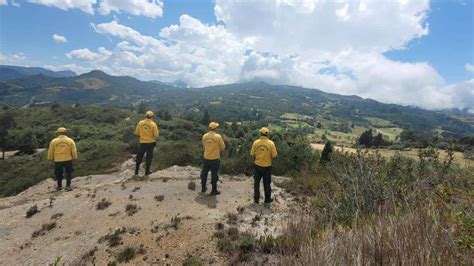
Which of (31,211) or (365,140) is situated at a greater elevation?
(31,211)

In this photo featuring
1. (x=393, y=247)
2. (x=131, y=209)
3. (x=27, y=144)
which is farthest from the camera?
(x=27, y=144)

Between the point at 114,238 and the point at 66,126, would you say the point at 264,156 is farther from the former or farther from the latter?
the point at 66,126

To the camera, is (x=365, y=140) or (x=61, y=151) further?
(x=365, y=140)

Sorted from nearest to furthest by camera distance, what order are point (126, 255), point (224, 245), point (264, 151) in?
point (126, 255), point (224, 245), point (264, 151)

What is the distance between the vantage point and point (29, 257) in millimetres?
6918

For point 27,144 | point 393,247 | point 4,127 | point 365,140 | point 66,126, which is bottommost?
point 27,144

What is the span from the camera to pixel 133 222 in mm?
8266

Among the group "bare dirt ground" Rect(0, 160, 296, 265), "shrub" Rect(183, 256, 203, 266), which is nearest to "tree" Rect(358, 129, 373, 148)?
"bare dirt ground" Rect(0, 160, 296, 265)

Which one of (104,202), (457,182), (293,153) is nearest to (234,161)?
(293,153)

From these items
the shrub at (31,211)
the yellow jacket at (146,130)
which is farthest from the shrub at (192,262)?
the yellow jacket at (146,130)

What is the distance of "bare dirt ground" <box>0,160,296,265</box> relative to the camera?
676cm

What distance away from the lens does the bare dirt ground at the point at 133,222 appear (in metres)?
6.76

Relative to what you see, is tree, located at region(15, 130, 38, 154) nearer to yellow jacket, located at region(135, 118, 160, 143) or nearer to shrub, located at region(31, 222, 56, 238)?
yellow jacket, located at region(135, 118, 160, 143)

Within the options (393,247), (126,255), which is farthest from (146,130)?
(393,247)
